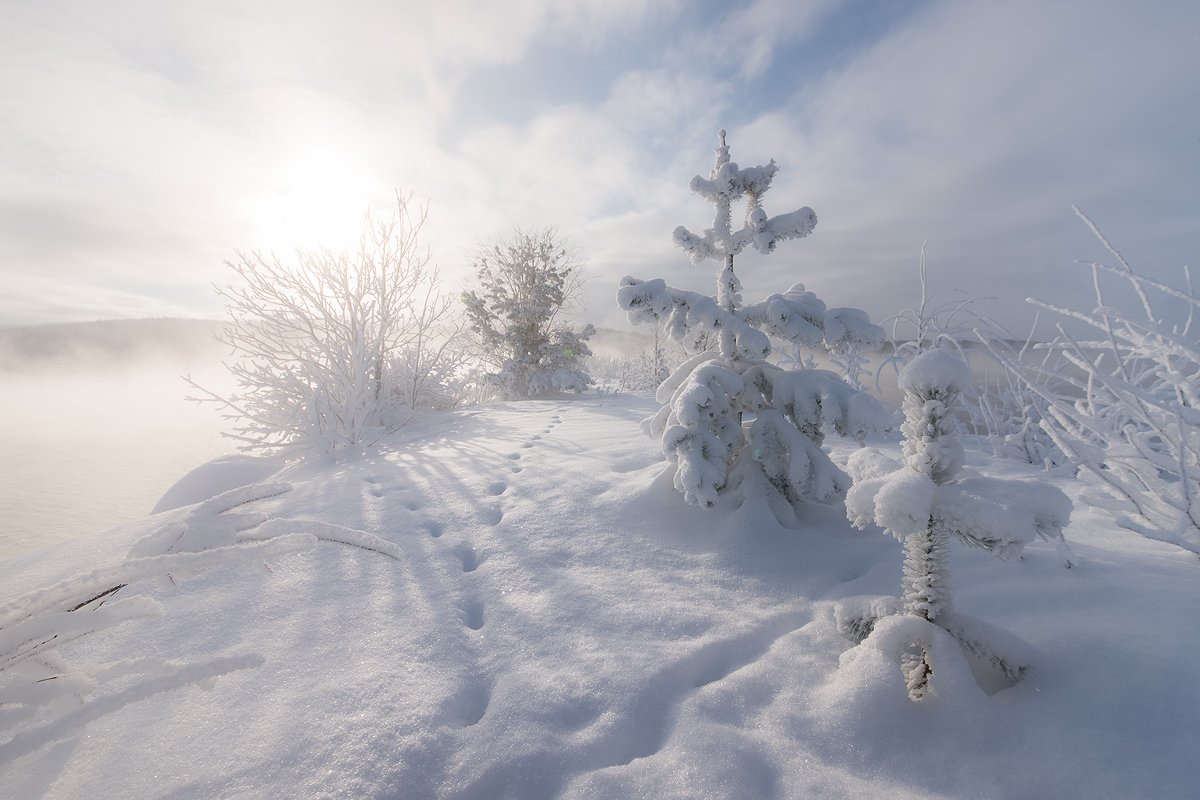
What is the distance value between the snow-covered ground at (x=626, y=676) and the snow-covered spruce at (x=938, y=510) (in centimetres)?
12

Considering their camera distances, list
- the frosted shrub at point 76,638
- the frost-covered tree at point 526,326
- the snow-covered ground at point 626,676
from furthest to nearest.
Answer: the frost-covered tree at point 526,326
the snow-covered ground at point 626,676
the frosted shrub at point 76,638

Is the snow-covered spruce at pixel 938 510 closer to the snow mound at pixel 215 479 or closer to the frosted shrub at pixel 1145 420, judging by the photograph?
the frosted shrub at pixel 1145 420

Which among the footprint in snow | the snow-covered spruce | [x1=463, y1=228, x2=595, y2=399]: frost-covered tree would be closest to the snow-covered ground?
the footprint in snow

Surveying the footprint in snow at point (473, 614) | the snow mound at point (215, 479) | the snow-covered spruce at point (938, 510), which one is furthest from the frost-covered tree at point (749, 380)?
the snow mound at point (215, 479)

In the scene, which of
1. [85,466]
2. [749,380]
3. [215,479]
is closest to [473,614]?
[749,380]

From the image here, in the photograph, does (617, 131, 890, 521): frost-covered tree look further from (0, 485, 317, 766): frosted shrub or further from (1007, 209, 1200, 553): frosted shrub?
(0, 485, 317, 766): frosted shrub

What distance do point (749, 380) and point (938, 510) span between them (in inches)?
69.3

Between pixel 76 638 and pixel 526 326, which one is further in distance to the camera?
pixel 526 326

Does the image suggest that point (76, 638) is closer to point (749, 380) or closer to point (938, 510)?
point (938, 510)

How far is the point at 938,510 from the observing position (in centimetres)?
151

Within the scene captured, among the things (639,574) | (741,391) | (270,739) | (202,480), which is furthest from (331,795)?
(202,480)

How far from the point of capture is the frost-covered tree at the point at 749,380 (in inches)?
109

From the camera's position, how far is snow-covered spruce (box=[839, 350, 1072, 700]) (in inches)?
54.9

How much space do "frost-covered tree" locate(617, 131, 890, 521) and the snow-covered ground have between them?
1.15ft
